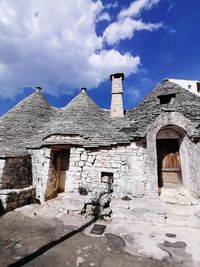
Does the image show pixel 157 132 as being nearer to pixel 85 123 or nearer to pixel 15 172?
pixel 85 123

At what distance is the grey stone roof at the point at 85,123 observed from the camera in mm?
6816

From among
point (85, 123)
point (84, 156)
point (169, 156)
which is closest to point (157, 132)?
point (169, 156)

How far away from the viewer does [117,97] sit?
9688mm

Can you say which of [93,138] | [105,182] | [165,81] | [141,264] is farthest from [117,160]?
[165,81]

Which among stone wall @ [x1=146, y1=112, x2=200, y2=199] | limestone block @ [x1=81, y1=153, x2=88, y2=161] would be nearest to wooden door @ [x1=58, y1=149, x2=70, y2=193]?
limestone block @ [x1=81, y1=153, x2=88, y2=161]

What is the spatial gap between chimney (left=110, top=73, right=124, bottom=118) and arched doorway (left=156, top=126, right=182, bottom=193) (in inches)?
122

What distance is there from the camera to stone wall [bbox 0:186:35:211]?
17.2ft

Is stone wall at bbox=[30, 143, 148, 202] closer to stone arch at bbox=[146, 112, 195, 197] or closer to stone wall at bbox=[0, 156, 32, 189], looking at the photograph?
stone arch at bbox=[146, 112, 195, 197]

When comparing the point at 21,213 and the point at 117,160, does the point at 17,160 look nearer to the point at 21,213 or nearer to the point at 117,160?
the point at 21,213

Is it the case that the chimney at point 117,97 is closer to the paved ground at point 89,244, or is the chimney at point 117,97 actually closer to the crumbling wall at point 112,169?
the crumbling wall at point 112,169

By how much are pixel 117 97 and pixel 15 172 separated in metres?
6.69

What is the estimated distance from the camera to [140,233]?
13.2 feet

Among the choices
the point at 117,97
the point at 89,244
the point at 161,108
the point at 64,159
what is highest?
the point at 117,97

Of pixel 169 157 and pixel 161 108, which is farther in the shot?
pixel 169 157
